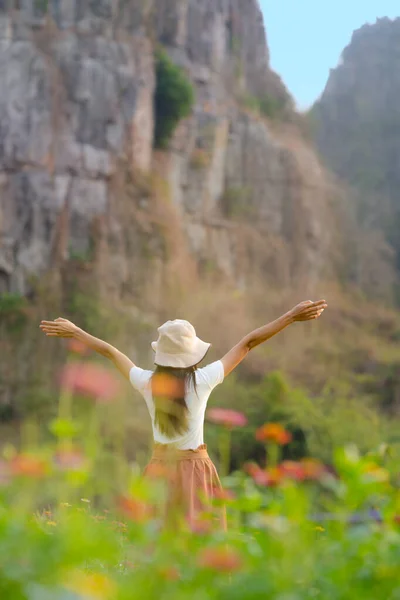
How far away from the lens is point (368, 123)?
38.7 meters

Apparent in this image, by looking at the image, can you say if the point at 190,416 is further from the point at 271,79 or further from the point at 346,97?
the point at 346,97

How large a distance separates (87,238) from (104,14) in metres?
5.82

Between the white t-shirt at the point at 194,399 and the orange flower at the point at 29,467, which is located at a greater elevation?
the orange flower at the point at 29,467

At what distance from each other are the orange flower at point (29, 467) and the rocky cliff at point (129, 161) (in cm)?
2102

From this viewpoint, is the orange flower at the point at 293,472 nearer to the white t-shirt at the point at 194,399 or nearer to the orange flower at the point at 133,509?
the orange flower at the point at 133,509

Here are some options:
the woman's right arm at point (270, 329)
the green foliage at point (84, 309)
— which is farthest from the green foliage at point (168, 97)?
the woman's right arm at point (270, 329)

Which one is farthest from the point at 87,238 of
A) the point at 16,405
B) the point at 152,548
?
the point at 152,548

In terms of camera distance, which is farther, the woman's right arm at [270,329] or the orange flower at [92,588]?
the woman's right arm at [270,329]

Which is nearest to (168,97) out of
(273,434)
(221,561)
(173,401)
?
(173,401)

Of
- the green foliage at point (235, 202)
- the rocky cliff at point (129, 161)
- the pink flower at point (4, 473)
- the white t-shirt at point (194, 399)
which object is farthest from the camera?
the green foliage at point (235, 202)

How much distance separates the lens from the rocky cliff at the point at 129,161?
75.4 ft

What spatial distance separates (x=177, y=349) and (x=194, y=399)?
0.22 metres

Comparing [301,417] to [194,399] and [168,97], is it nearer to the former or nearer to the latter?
[168,97]

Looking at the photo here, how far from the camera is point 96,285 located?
23281 mm
